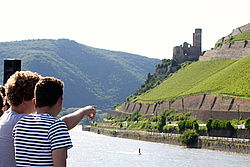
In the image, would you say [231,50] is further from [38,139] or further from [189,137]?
[38,139]

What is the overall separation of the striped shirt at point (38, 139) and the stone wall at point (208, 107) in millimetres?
83956

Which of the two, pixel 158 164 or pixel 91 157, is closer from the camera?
pixel 158 164

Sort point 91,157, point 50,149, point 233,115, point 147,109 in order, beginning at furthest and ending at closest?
point 147,109, point 233,115, point 91,157, point 50,149

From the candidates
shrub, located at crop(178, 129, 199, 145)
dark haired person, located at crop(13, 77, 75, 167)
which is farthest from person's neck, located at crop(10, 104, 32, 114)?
shrub, located at crop(178, 129, 199, 145)

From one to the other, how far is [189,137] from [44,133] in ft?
261

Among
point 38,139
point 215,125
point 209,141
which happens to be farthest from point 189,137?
point 38,139

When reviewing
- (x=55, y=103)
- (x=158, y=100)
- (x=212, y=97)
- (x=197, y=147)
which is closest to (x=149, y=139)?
(x=212, y=97)

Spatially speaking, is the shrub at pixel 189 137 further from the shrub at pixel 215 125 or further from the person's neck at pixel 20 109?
the person's neck at pixel 20 109

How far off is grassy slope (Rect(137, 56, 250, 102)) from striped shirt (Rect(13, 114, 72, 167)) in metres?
94.2

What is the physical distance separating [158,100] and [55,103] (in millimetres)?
127015

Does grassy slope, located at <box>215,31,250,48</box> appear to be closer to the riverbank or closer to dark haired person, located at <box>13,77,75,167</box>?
the riverbank

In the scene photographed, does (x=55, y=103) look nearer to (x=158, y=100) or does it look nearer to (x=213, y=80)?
(x=213, y=80)

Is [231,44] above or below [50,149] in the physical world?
above

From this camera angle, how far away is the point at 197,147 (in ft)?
277
